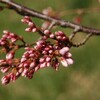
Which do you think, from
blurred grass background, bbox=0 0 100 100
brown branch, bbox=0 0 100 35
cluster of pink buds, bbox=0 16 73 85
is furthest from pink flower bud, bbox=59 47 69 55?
blurred grass background, bbox=0 0 100 100

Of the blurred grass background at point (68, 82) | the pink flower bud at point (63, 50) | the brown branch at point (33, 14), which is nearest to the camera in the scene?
the pink flower bud at point (63, 50)

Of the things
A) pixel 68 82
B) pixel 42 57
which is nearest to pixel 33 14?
pixel 42 57

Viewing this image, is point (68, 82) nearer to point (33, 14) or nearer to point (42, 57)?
point (33, 14)

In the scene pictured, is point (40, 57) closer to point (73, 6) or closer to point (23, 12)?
point (23, 12)

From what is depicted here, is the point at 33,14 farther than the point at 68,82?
No

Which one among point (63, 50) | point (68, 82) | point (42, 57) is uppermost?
point (63, 50)

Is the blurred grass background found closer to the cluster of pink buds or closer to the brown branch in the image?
the brown branch

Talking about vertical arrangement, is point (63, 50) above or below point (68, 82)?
above

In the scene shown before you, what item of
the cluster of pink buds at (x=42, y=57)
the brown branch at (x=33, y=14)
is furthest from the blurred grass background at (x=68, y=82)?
the cluster of pink buds at (x=42, y=57)

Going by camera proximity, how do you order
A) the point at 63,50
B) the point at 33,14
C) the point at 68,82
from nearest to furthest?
the point at 63,50 → the point at 33,14 → the point at 68,82

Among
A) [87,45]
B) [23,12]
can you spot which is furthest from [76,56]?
[23,12]

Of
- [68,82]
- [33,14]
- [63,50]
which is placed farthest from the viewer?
[68,82]

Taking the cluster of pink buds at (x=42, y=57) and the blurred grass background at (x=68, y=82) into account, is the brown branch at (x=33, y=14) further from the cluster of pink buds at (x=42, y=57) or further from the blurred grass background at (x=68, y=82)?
the blurred grass background at (x=68, y=82)
